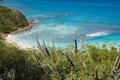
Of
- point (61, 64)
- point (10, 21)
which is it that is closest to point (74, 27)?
point (10, 21)

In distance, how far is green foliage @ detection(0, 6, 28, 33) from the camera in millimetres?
70000

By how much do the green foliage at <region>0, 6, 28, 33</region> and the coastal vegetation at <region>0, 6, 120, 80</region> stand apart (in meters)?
34.2

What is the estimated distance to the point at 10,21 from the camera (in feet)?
248

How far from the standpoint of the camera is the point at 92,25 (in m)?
78.9

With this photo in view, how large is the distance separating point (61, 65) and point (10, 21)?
44.8m

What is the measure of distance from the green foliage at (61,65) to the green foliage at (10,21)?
34.9 m

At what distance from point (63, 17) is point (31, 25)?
15901 mm

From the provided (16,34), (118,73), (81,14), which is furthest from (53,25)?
(118,73)

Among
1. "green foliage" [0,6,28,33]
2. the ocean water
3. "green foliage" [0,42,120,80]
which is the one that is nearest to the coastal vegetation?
"green foliage" [0,42,120,80]

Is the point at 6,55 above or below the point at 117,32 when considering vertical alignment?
above

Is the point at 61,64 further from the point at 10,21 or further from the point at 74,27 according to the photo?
the point at 10,21

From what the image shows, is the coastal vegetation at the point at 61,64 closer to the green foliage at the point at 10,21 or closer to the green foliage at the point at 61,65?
the green foliage at the point at 61,65

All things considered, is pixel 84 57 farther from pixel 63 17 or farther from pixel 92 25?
pixel 63 17

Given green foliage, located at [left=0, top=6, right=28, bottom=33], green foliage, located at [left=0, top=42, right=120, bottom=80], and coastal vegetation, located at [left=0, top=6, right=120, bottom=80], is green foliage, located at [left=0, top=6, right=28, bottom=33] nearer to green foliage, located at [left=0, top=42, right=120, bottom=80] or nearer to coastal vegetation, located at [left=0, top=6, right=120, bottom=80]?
coastal vegetation, located at [left=0, top=6, right=120, bottom=80]
